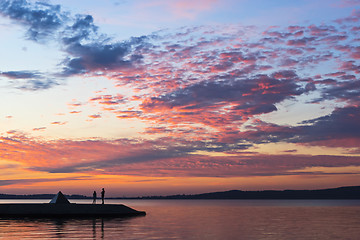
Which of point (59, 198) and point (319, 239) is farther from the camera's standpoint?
point (59, 198)

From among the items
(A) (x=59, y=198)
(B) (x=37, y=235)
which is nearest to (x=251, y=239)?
(B) (x=37, y=235)

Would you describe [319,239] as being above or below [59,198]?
below

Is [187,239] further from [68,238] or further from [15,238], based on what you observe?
[15,238]

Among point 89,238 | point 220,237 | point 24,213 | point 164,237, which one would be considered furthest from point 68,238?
point 24,213

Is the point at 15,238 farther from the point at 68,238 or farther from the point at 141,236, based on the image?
the point at 141,236

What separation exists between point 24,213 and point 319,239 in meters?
53.2

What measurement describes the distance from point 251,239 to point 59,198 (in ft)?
163

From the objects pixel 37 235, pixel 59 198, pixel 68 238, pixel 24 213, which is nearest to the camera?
pixel 68 238

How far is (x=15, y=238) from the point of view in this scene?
4325cm

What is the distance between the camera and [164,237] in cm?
4562

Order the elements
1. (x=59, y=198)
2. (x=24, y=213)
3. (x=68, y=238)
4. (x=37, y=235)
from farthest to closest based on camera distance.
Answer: (x=59, y=198) → (x=24, y=213) → (x=37, y=235) → (x=68, y=238)

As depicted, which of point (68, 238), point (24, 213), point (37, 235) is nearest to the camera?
point (68, 238)

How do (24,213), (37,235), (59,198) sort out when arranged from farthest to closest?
(59,198) < (24,213) < (37,235)

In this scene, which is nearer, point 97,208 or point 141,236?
point 141,236
